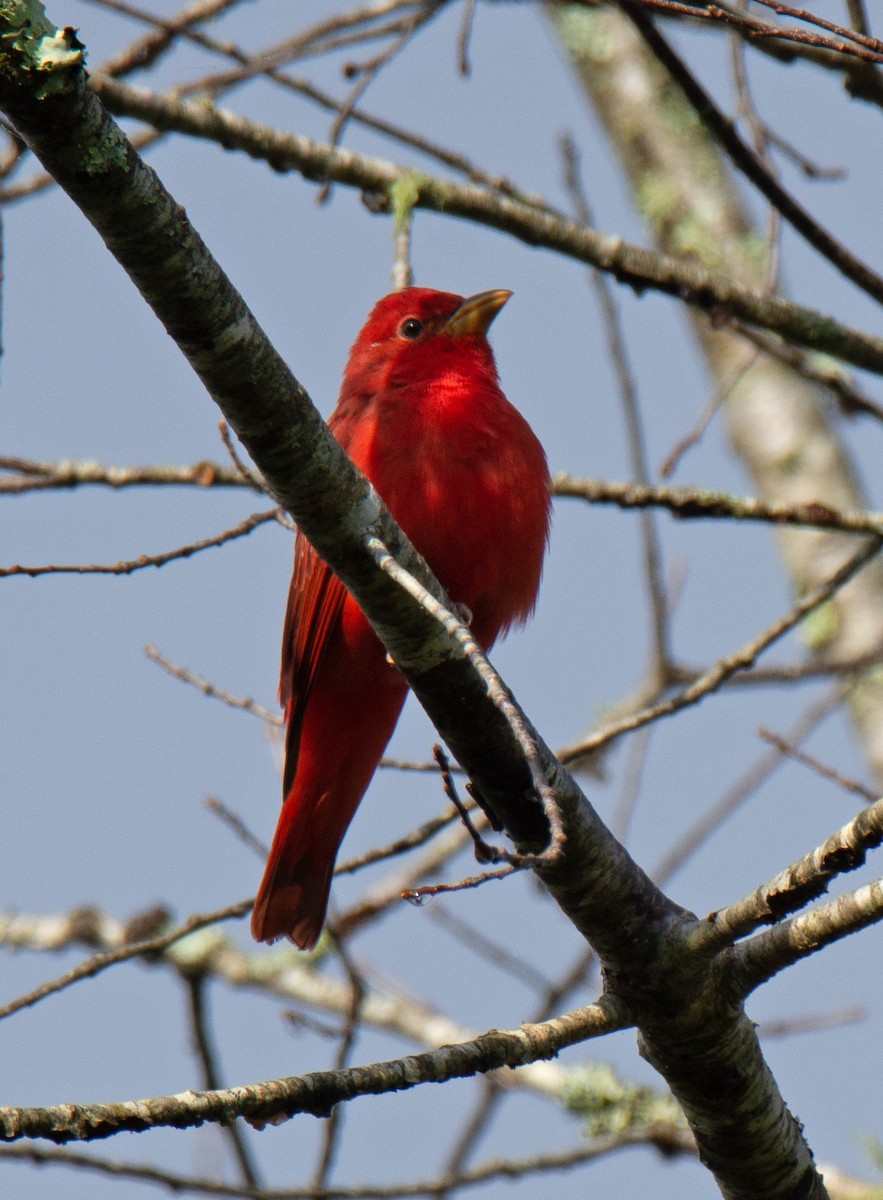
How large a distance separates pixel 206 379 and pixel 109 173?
42 cm

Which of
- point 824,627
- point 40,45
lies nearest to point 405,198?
point 40,45

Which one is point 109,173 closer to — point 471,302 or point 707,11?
point 707,11

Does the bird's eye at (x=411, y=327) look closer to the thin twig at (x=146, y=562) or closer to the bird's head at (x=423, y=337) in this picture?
the bird's head at (x=423, y=337)

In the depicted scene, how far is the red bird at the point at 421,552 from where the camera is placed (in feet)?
15.1

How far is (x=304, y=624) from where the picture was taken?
480 centimetres

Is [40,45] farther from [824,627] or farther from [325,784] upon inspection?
[824,627]

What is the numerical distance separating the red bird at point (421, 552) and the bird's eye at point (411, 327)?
231 mm

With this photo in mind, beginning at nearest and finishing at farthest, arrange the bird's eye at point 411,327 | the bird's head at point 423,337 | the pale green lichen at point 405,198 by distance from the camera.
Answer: the pale green lichen at point 405,198 < the bird's head at point 423,337 < the bird's eye at point 411,327

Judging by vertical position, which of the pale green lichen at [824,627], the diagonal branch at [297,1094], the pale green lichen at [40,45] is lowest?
the diagonal branch at [297,1094]

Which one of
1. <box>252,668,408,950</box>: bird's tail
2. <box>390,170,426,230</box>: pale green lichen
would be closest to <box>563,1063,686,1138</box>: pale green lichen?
<box>252,668,408,950</box>: bird's tail

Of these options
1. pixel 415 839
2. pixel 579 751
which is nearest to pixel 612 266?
pixel 579 751

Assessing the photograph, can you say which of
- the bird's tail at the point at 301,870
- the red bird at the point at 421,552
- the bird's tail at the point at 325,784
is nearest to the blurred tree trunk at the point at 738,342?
the red bird at the point at 421,552

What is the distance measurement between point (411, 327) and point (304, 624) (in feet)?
4.36

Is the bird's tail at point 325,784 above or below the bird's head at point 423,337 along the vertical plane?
below
